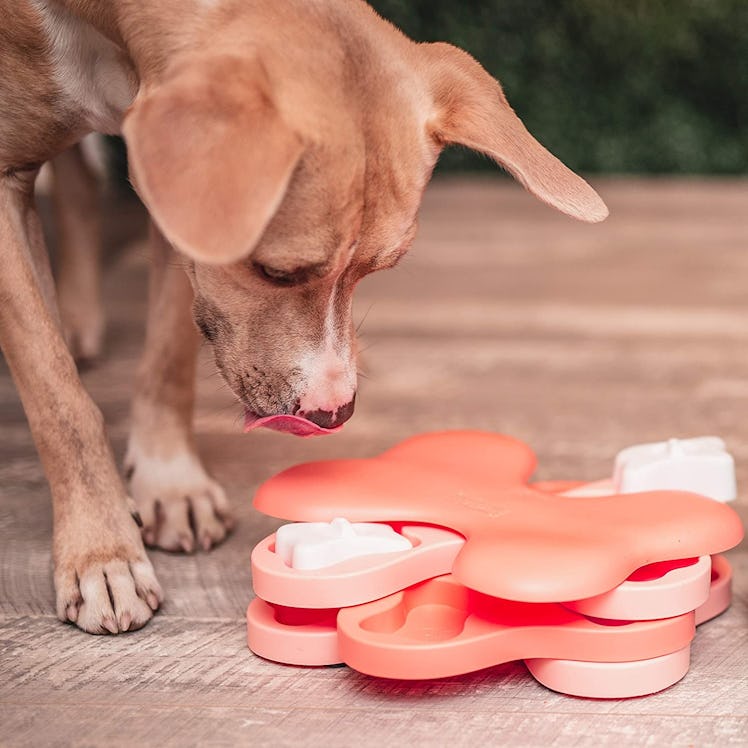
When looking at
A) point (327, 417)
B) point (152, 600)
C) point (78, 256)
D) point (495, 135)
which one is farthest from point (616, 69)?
point (152, 600)

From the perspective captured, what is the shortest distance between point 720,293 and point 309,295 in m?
2.18

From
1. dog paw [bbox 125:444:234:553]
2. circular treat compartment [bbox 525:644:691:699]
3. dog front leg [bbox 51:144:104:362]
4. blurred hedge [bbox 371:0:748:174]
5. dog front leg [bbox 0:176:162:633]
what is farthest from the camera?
blurred hedge [bbox 371:0:748:174]

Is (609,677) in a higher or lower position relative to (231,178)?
lower

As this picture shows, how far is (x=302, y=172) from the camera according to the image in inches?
56.1

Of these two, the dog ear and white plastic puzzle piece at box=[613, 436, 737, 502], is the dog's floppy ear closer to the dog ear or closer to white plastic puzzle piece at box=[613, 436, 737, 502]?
the dog ear

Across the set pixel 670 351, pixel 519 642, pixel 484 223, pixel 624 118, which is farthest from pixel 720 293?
pixel 519 642

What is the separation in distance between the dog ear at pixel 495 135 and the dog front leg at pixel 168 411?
20.7 inches

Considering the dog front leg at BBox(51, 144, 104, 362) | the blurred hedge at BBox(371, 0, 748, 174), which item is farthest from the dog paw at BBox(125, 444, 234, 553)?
the blurred hedge at BBox(371, 0, 748, 174)

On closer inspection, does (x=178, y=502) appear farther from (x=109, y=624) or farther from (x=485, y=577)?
(x=485, y=577)

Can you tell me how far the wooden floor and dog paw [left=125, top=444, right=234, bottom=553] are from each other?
0.03 meters

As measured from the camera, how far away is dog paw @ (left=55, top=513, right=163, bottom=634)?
1.58 meters

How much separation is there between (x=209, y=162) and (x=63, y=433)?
1.82ft

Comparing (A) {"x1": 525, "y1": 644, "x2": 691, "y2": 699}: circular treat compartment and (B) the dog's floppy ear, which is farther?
(A) {"x1": 525, "y1": 644, "x2": 691, "y2": 699}: circular treat compartment

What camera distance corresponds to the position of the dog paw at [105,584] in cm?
158
